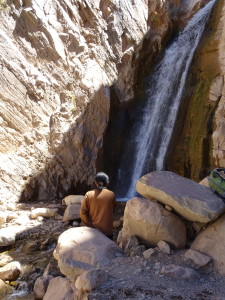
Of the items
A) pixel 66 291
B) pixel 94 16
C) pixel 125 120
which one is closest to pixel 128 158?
pixel 125 120

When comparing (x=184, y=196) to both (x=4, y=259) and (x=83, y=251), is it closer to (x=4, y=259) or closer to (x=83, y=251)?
(x=83, y=251)

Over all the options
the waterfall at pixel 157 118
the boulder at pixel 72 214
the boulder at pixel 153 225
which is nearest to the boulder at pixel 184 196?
the boulder at pixel 153 225

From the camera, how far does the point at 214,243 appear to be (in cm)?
344

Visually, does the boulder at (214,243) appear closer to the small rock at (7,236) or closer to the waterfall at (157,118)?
the small rock at (7,236)

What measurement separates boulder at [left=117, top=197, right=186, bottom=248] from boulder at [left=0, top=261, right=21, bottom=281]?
2.25 metres

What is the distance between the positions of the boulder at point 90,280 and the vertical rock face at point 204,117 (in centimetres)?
660

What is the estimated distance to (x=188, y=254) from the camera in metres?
3.40

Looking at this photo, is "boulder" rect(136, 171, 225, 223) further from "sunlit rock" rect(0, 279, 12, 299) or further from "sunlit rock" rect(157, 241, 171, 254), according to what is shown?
"sunlit rock" rect(0, 279, 12, 299)

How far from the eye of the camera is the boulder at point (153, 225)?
367 cm

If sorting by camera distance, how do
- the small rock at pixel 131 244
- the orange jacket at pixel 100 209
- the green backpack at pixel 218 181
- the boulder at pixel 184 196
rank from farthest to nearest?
1. the orange jacket at pixel 100 209
2. the green backpack at pixel 218 181
3. the small rock at pixel 131 244
4. the boulder at pixel 184 196

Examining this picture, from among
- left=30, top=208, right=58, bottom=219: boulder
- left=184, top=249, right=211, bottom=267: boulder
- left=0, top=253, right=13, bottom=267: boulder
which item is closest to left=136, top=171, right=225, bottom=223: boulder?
left=184, top=249, right=211, bottom=267: boulder

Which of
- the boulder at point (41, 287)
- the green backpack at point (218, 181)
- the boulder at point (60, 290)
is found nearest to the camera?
the boulder at point (60, 290)

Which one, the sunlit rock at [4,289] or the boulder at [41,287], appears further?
the sunlit rock at [4,289]

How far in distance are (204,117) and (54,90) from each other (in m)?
5.24
